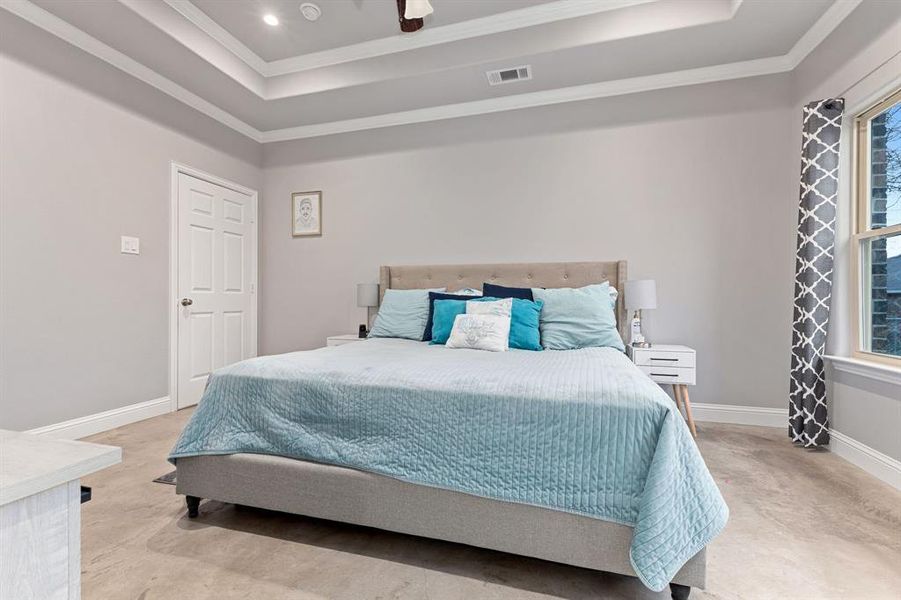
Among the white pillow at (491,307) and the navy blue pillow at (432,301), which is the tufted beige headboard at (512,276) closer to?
the navy blue pillow at (432,301)

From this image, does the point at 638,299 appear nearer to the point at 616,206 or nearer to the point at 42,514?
the point at 616,206

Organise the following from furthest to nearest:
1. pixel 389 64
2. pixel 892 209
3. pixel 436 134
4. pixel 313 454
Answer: pixel 436 134 < pixel 389 64 < pixel 892 209 < pixel 313 454

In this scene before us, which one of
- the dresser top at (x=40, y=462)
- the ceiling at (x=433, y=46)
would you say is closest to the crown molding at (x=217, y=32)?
the ceiling at (x=433, y=46)

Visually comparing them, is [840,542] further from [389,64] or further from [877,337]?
[389,64]

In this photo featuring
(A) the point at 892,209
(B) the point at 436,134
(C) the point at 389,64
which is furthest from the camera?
(B) the point at 436,134

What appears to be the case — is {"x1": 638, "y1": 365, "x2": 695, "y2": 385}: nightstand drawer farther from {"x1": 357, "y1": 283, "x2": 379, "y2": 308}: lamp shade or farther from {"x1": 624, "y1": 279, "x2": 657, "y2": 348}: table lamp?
{"x1": 357, "y1": 283, "x2": 379, "y2": 308}: lamp shade

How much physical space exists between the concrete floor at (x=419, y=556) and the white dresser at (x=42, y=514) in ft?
3.17

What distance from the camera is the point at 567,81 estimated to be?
132 inches

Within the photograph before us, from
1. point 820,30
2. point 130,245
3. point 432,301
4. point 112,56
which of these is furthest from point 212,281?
point 820,30

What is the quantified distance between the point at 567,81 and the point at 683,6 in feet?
2.89

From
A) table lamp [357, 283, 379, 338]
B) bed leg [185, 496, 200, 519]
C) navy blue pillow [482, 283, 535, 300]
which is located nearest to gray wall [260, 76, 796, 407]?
table lamp [357, 283, 379, 338]

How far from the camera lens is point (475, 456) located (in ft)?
4.83

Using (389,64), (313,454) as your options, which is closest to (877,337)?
(313,454)

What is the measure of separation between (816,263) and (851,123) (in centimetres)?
90
